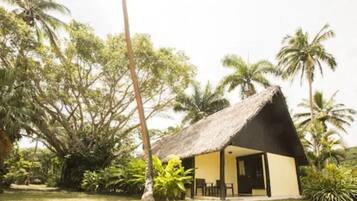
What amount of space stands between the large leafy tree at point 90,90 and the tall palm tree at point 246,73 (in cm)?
697

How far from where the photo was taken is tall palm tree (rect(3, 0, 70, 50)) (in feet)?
65.6

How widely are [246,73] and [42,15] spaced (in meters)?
16.4

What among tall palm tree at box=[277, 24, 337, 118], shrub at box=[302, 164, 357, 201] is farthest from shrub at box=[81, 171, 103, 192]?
tall palm tree at box=[277, 24, 337, 118]

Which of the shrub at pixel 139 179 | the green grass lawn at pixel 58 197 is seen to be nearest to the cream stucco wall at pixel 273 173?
the shrub at pixel 139 179

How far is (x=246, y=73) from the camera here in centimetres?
2592

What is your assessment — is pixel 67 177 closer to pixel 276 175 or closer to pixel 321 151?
pixel 276 175

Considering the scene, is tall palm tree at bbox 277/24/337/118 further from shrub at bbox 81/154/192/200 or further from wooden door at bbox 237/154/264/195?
shrub at bbox 81/154/192/200

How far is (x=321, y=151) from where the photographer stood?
1909 centimetres

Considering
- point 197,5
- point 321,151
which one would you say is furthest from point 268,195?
point 197,5

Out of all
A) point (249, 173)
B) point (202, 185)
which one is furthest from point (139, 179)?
point (249, 173)

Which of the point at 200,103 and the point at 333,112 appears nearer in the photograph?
the point at 333,112

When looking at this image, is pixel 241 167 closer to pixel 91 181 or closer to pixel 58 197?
pixel 91 181

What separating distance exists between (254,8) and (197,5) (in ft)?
8.72

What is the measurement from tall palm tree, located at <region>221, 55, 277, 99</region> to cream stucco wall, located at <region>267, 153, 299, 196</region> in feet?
38.3
